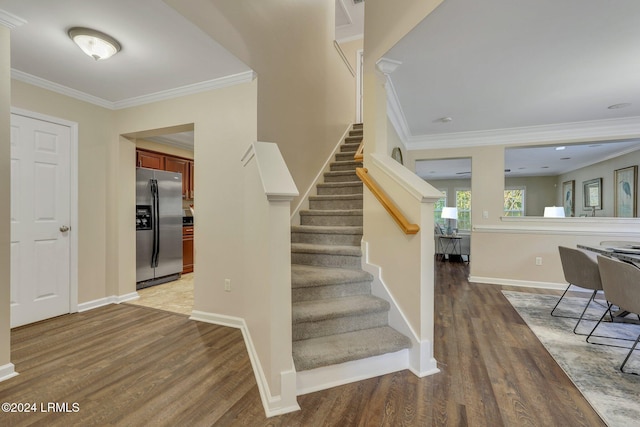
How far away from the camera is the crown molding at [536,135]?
3.91 meters

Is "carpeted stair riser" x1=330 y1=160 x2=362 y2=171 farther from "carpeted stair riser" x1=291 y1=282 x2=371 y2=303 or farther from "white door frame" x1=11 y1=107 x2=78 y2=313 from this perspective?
"white door frame" x1=11 y1=107 x2=78 y2=313

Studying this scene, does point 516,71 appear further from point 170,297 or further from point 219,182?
point 170,297

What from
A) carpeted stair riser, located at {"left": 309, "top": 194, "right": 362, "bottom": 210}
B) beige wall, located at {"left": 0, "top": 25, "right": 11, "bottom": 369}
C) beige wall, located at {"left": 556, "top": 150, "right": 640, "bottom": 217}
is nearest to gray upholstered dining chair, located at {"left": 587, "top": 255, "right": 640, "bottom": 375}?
carpeted stair riser, located at {"left": 309, "top": 194, "right": 362, "bottom": 210}

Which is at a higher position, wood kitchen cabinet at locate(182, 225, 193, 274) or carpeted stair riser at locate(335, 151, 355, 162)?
carpeted stair riser at locate(335, 151, 355, 162)

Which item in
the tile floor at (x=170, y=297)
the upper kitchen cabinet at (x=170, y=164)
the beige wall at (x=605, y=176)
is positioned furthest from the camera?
the beige wall at (x=605, y=176)

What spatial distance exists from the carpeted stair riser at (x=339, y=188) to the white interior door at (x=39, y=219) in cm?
276

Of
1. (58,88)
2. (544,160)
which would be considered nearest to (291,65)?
(58,88)

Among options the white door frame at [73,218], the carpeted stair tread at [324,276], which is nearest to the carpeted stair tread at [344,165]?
the carpeted stair tread at [324,276]

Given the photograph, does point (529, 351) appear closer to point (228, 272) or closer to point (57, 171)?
point (228, 272)

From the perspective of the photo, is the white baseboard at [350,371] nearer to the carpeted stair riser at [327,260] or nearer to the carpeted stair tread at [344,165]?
the carpeted stair riser at [327,260]

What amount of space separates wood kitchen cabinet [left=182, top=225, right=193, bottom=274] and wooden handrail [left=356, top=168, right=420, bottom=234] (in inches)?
138

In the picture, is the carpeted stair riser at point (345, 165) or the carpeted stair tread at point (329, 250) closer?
the carpeted stair tread at point (329, 250)

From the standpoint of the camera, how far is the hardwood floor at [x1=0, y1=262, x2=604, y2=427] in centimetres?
151

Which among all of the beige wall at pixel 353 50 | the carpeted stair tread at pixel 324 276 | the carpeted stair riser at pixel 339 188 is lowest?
the carpeted stair tread at pixel 324 276
